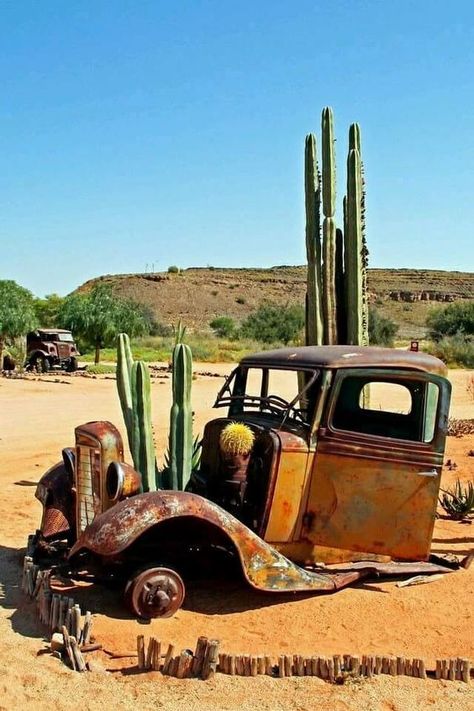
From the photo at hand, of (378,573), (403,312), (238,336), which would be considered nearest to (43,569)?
(378,573)

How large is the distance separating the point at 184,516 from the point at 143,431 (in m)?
1.31

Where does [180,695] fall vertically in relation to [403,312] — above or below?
below

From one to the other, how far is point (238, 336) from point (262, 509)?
146ft

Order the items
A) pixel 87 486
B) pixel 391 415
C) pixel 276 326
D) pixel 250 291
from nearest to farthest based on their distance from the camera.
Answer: pixel 87 486 < pixel 391 415 < pixel 276 326 < pixel 250 291

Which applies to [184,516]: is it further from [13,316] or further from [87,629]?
[13,316]

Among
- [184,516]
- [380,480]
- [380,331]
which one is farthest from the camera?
[380,331]

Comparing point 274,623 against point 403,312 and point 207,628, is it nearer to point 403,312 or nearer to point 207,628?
point 207,628

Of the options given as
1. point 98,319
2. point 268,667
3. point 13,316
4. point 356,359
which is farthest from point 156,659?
point 98,319

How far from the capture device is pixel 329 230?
11086 millimetres

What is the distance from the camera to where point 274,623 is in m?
5.17

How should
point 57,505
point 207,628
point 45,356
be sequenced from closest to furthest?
point 207,628
point 57,505
point 45,356

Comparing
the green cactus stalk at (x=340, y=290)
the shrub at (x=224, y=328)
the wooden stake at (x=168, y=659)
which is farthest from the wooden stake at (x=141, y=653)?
the shrub at (x=224, y=328)

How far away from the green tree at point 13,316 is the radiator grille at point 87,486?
23.4 meters

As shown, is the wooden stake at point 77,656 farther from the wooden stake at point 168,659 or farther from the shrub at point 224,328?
the shrub at point 224,328
